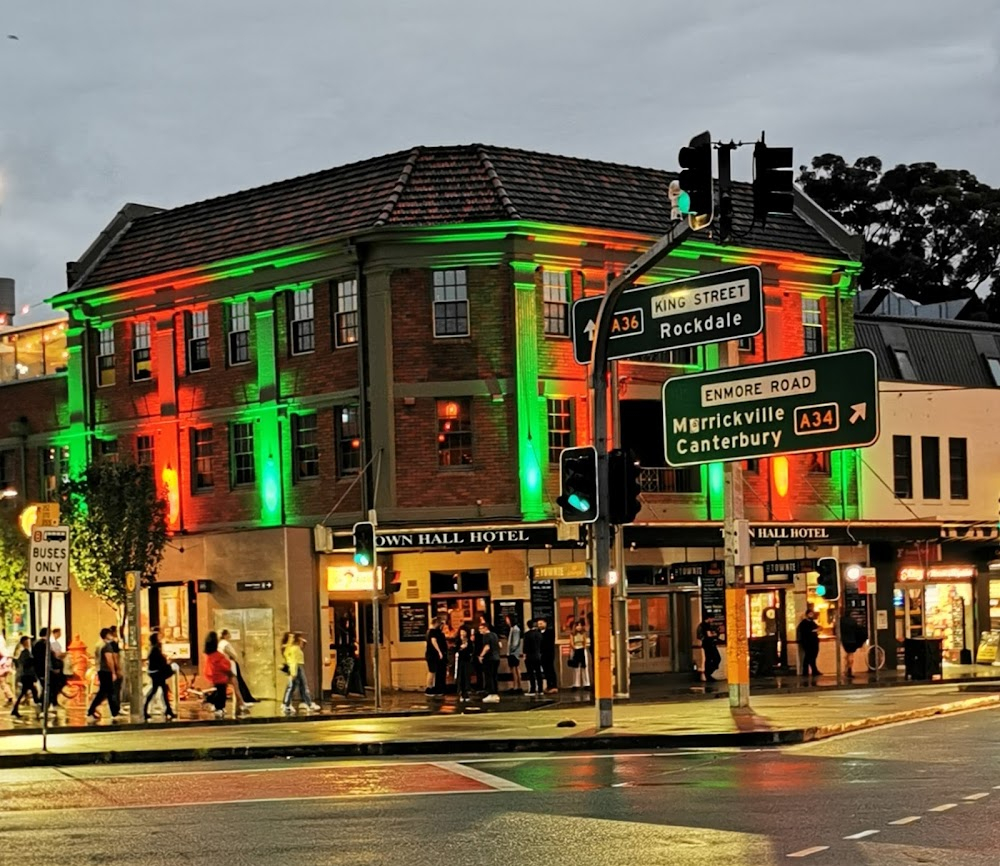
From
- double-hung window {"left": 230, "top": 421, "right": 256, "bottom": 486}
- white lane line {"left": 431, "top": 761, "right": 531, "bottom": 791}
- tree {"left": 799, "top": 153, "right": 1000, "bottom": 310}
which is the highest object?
tree {"left": 799, "top": 153, "right": 1000, "bottom": 310}

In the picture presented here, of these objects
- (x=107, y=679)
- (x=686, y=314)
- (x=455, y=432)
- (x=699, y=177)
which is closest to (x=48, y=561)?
(x=107, y=679)

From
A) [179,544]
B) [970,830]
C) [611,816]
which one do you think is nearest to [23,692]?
[179,544]

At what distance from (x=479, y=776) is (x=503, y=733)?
20.7 feet

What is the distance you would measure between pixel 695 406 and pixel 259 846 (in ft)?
45.1

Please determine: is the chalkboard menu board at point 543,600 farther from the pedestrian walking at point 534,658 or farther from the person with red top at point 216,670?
the person with red top at point 216,670

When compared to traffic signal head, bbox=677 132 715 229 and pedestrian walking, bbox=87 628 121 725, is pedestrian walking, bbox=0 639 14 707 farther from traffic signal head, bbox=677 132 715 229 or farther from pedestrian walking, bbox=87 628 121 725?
traffic signal head, bbox=677 132 715 229

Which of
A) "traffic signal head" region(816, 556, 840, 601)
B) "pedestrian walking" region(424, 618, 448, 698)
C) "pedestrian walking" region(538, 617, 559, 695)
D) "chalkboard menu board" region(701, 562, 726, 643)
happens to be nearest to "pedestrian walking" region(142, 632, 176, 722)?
"pedestrian walking" region(424, 618, 448, 698)

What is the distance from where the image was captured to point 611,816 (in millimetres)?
14922

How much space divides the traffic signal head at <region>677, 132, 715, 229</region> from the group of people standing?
1874cm

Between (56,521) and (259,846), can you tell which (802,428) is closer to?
(259,846)

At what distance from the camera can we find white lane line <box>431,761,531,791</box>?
695 inches

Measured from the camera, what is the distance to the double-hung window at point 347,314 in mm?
40812

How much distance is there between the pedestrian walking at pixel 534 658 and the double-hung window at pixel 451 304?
665 centimetres

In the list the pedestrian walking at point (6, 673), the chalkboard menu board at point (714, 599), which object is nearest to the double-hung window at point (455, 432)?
the chalkboard menu board at point (714, 599)
